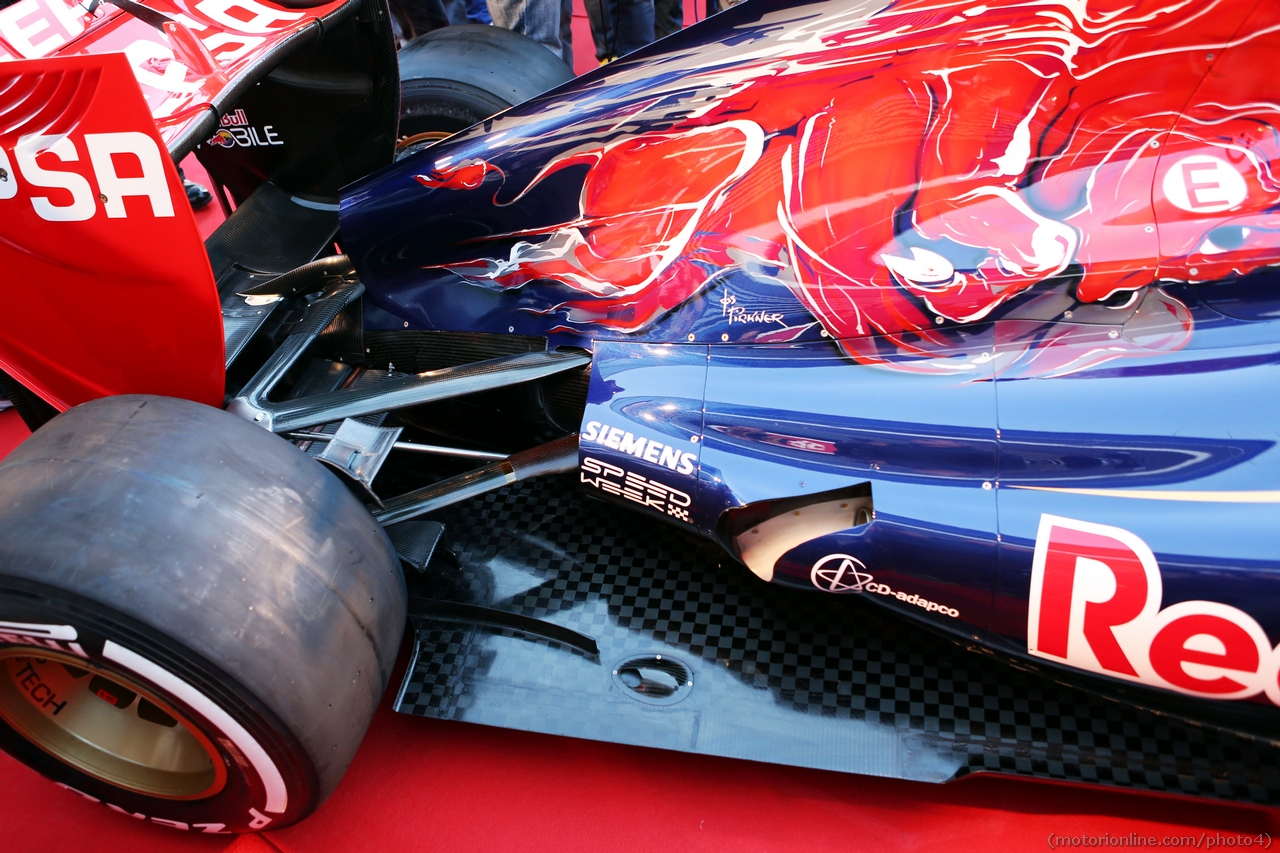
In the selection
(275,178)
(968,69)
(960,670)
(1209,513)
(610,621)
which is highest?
(968,69)

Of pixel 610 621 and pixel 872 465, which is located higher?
pixel 872 465

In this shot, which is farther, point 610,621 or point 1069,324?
point 610,621

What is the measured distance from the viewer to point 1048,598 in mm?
1359

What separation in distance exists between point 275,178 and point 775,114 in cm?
143

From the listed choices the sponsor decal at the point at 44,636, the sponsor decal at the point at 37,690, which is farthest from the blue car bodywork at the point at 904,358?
the sponsor decal at the point at 37,690

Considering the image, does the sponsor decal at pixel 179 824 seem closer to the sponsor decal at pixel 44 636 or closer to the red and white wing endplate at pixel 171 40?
the sponsor decal at pixel 44 636

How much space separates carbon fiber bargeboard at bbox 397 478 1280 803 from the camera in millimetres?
1467

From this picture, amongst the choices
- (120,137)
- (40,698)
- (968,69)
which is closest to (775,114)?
(968,69)

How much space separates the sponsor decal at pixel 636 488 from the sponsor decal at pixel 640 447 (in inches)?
1.5

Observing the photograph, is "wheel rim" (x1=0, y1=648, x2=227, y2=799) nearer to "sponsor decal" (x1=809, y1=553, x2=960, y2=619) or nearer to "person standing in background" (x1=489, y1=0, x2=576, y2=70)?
"sponsor decal" (x1=809, y1=553, x2=960, y2=619)

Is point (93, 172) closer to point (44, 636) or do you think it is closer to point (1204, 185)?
point (44, 636)

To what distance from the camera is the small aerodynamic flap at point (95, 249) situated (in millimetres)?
1334

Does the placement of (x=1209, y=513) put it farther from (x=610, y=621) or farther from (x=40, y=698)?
(x=40, y=698)

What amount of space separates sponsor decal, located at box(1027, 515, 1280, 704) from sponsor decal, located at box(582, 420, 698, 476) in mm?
584
